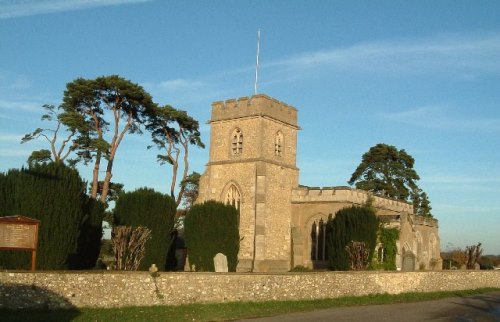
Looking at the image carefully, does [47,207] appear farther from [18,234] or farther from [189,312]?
[189,312]

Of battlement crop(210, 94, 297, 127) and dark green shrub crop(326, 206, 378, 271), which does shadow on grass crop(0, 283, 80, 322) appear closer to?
dark green shrub crop(326, 206, 378, 271)

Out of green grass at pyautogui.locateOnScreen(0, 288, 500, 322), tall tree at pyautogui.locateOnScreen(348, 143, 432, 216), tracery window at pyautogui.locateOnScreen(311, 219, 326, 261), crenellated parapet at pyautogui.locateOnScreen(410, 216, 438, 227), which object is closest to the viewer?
green grass at pyautogui.locateOnScreen(0, 288, 500, 322)

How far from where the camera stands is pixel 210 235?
27250mm

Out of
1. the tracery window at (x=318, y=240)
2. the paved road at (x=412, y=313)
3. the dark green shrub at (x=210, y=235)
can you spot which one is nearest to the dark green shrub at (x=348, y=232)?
the tracery window at (x=318, y=240)

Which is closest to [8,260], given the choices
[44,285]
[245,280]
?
[44,285]

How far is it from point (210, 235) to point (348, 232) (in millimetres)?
6675

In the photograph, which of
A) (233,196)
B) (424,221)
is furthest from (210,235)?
(424,221)

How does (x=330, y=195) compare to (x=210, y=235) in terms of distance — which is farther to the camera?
(x=330, y=195)

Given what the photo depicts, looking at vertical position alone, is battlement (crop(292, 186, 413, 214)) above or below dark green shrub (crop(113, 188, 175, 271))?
above

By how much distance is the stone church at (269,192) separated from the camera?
31.2 metres

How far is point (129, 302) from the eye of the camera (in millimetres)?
15023

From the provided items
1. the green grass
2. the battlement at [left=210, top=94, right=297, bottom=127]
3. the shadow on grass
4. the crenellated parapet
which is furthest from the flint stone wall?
the crenellated parapet

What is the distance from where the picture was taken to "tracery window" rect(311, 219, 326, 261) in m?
32.0

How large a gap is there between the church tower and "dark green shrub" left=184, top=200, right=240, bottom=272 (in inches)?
138
